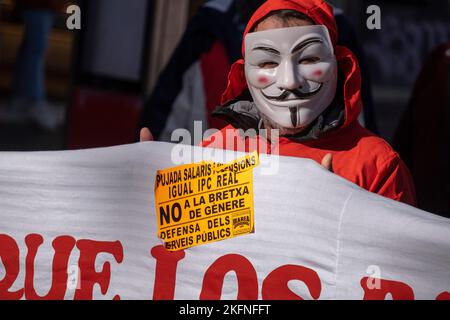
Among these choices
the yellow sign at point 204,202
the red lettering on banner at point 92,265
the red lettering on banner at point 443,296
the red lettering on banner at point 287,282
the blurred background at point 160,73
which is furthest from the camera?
the blurred background at point 160,73

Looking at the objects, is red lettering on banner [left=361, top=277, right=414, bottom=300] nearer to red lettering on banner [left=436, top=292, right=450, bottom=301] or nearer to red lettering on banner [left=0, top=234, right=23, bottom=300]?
red lettering on banner [left=436, top=292, right=450, bottom=301]

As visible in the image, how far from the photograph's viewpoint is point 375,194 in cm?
315

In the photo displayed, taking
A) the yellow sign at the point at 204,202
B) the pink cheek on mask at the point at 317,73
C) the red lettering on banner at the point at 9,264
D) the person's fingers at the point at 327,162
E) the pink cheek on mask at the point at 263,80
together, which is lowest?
the red lettering on banner at the point at 9,264

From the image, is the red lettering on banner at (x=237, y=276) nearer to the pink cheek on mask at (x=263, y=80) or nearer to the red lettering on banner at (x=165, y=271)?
the red lettering on banner at (x=165, y=271)

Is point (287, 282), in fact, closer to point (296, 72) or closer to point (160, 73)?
point (296, 72)

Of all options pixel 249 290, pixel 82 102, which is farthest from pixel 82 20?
pixel 249 290

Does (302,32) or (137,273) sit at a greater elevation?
(302,32)

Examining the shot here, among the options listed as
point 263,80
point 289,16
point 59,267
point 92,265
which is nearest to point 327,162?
point 263,80

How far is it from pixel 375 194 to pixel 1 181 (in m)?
1.21

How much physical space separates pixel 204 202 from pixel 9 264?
0.69m

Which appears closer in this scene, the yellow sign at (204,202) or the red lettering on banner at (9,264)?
the yellow sign at (204,202)

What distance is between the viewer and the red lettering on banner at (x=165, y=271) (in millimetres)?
3328

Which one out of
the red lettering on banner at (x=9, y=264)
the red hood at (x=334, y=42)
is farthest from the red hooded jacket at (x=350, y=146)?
the red lettering on banner at (x=9, y=264)
